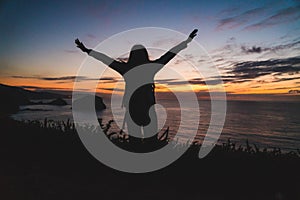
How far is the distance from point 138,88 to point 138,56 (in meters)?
0.42

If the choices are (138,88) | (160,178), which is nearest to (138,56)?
(138,88)

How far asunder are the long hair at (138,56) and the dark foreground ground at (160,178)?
1452 mm

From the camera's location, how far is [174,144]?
13.5ft

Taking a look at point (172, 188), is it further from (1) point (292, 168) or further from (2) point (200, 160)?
(1) point (292, 168)

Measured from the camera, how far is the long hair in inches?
117

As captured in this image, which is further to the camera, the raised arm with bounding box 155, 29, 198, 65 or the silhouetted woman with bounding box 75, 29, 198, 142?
the silhouetted woman with bounding box 75, 29, 198, 142

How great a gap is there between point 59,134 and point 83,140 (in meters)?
0.59

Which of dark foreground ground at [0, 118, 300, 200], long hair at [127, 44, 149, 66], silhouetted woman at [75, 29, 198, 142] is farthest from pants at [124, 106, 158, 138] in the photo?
long hair at [127, 44, 149, 66]

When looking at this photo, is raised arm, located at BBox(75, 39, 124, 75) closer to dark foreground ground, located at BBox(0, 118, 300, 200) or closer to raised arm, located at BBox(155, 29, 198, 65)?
raised arm, located at BBox(155, 29, 198, 65)

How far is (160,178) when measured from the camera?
9.43ft

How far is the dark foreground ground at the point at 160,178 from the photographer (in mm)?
2578

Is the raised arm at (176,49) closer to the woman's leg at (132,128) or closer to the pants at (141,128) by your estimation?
the pants at (141,128)

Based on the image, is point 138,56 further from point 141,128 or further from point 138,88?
point 141,128

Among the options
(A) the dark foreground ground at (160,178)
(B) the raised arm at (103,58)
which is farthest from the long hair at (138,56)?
(A) the dark foreground ground at (160,178)
